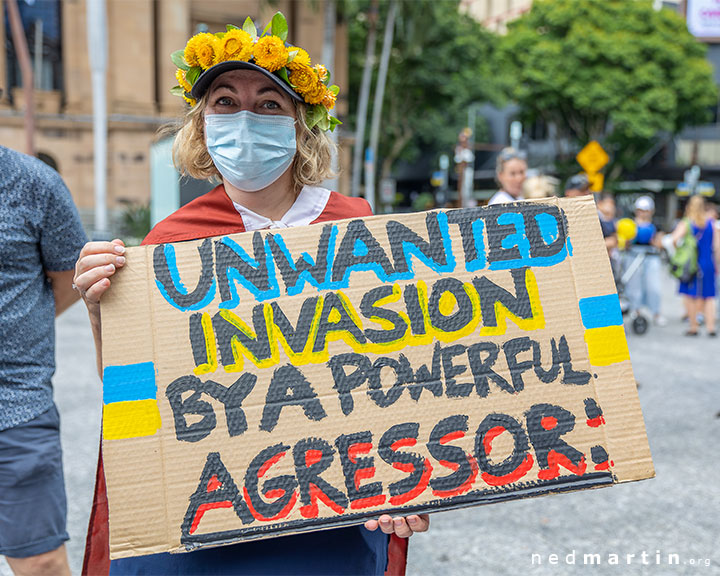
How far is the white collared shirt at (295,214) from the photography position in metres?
2.04

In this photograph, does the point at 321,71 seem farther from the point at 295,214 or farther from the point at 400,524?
the point at 400,524

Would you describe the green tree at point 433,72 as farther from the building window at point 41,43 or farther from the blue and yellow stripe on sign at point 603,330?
the blue and yellow stripe on sign at point 603,330

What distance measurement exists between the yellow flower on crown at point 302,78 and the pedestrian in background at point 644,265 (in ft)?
30.0

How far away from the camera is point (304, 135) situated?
220 centimetres

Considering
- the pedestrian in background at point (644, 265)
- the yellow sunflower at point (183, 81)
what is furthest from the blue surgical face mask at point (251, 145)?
the pedestrian in background at point (644, 265)

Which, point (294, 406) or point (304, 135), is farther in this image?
point (304, 135)

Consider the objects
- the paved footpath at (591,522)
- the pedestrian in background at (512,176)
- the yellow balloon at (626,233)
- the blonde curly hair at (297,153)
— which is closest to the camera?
the blonde curly hair at (297,153)

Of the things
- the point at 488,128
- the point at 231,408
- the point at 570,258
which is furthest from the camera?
the point at 488,128

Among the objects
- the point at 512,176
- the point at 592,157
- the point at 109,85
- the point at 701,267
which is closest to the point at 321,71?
the point at 512,176

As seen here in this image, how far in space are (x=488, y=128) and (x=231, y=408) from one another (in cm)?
5293

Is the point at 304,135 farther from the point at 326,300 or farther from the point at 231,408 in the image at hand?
the point at 231,408

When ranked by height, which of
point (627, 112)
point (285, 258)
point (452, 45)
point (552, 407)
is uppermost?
point (452, 45)

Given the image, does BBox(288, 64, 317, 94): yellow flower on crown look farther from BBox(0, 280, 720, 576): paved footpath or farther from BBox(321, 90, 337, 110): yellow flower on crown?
BBox(0, 280, 720, 576): paved footpath

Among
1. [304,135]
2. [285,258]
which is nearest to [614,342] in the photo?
[285,258]
